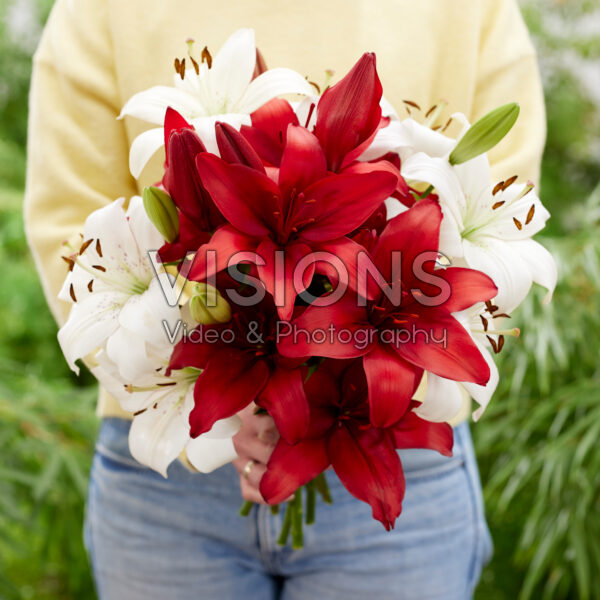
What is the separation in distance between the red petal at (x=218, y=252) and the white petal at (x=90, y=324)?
0.30ft

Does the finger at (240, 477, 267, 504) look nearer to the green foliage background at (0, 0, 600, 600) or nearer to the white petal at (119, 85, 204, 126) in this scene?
the white petal at (119, 85, 204, 126)

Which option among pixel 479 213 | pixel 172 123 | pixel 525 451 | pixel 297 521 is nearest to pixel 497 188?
pixel 479 213

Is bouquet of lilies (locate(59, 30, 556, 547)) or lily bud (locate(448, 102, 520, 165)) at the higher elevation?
lily bud (locate(448, 102, 520, 165))

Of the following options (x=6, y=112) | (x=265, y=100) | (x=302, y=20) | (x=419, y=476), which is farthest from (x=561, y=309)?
(x=6, y=112)

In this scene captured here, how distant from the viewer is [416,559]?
0.72m

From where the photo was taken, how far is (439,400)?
1.47ft

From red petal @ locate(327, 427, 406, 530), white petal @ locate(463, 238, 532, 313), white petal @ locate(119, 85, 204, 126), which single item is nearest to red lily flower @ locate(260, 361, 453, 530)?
red petal @ locate(327, 427, 406, 530)

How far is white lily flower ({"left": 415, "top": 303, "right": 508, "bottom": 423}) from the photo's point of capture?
44 cm

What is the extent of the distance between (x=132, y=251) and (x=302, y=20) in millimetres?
347

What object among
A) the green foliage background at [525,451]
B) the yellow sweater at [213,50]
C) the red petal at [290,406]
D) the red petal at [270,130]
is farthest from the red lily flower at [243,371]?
the green foliage background at [525,451]

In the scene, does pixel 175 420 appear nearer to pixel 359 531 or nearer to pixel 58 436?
pixel 359 531

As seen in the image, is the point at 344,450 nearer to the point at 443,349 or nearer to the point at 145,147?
the point at 443,349

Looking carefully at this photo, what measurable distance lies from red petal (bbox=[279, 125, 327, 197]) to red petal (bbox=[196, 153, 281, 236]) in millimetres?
12

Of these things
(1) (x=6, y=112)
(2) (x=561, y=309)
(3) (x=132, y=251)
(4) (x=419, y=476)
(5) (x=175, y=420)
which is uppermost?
(3) (x=132, y=251)
